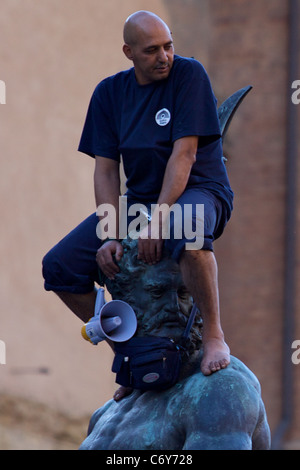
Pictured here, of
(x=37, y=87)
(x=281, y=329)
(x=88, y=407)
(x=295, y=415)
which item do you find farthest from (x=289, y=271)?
(x=37, y=87)

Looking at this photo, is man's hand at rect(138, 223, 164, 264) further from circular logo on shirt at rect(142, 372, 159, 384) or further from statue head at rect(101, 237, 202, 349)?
circular logo on shirt at rect(142, 372, 159, 384)

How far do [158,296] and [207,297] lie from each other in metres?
0.28

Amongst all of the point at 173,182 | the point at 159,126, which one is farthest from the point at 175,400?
the point at 159,126

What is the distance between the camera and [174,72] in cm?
441

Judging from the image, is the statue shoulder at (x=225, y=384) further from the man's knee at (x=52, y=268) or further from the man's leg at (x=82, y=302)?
the man's knee at (x=52, y=268)

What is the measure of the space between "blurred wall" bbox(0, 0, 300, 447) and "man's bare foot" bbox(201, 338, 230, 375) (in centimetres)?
595

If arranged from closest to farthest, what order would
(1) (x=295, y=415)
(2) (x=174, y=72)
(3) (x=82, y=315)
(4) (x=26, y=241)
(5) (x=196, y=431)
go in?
1. (5) (x=196, y=431)
2. (2) (x=174, y=72)
3. (3) (x=82, y=315)
4. (4) (x=26, y=241)
5. (1) (x=295, y=415)

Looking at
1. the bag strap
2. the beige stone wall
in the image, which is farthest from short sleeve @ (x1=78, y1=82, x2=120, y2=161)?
the beige stone wall

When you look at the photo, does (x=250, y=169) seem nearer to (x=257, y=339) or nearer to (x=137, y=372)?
(x=257, y=339)

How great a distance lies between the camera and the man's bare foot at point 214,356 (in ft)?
13.8

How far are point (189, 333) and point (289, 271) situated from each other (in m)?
7.79

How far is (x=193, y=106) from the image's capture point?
4344 mm

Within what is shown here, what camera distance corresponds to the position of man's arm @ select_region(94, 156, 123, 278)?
4.50m
